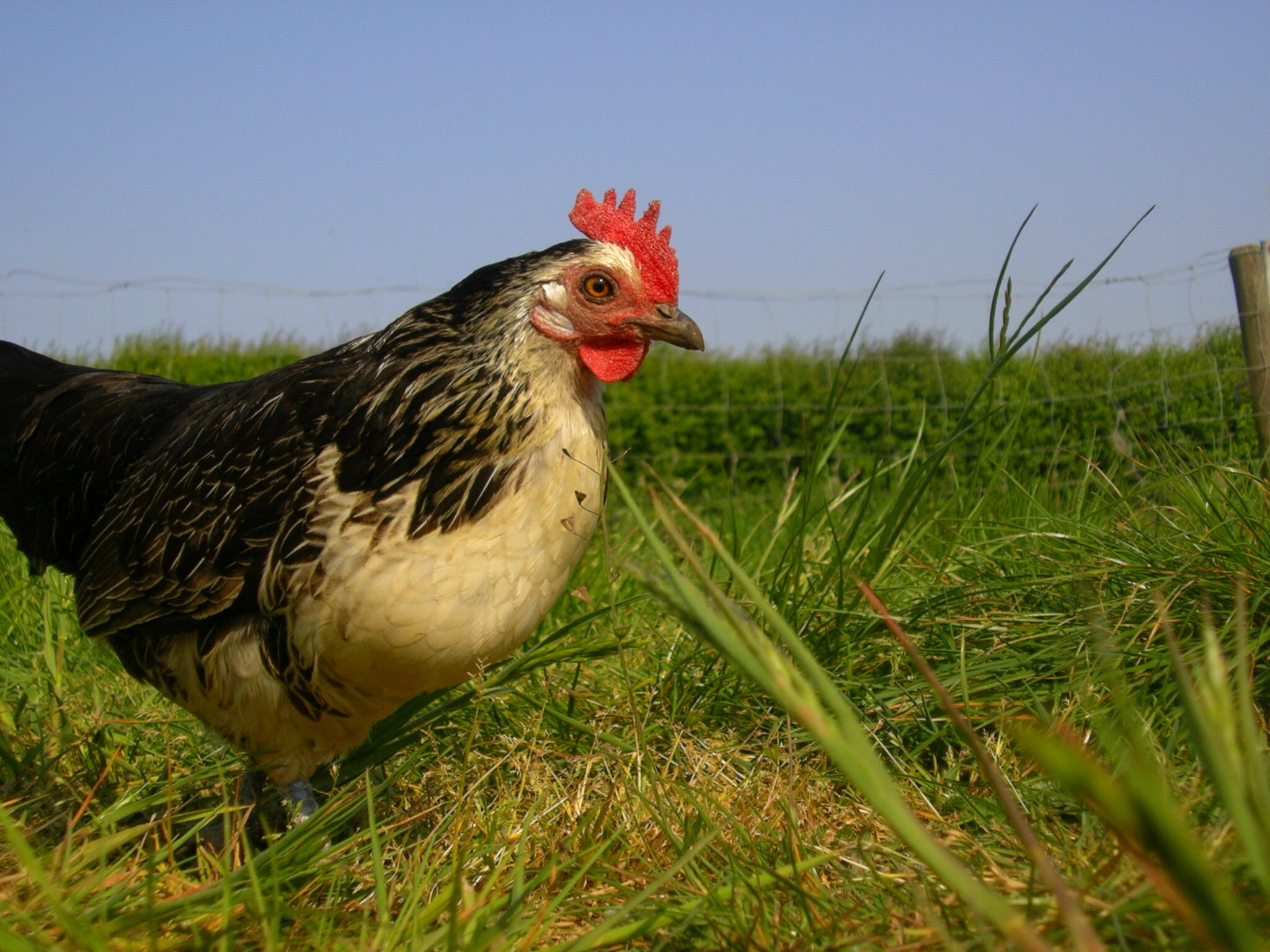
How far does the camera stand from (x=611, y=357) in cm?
232

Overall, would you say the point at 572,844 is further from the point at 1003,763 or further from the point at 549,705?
the point at 1003,763

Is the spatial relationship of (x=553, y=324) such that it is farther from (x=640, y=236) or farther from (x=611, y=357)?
(x=640, y=236)

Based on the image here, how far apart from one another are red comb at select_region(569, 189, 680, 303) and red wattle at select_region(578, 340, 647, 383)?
128 mm

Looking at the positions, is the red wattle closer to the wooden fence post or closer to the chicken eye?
the chicken eye

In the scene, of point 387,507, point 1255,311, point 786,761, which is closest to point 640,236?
point 387,507

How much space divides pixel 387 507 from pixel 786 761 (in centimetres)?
115

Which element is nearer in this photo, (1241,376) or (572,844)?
(572,844)

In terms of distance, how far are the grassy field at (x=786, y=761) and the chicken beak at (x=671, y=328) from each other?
18.4 inches

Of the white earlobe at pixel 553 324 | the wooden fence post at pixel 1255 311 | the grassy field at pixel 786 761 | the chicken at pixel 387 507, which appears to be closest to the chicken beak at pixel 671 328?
the chicken at pixel 387 507

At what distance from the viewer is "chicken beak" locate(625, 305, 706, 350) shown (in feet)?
7.54

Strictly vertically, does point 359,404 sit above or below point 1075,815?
above

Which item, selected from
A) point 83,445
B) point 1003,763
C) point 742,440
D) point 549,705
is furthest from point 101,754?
point 742,440

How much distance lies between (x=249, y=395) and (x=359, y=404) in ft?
1.58

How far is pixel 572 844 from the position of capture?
2053mm
